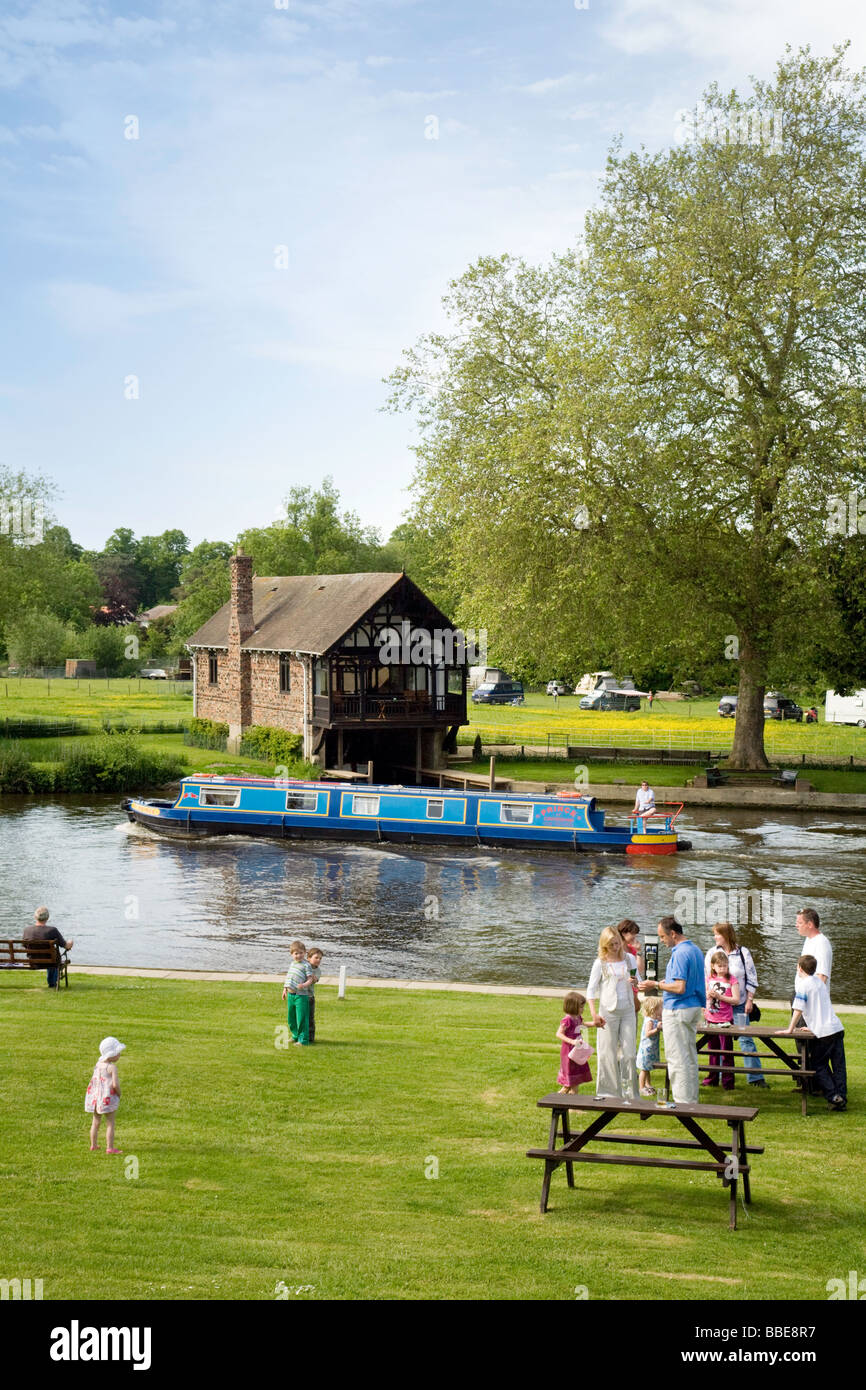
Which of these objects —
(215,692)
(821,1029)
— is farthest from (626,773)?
(821,1029)

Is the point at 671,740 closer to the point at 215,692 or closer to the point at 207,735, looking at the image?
the point at 215,692

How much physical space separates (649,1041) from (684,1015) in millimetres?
1629

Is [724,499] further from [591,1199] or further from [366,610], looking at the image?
[591,1199]

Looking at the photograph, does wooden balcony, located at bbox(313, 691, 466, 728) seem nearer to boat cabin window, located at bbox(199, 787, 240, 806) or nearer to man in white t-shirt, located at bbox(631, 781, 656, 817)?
boat cabin window, located at bbox(199, 787, 240, 806)

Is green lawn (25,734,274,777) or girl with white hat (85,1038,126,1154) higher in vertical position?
green lawn (25,734,274,777)

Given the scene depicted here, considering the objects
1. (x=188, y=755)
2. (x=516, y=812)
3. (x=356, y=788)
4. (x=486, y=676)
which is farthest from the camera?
(x=486, y=676)

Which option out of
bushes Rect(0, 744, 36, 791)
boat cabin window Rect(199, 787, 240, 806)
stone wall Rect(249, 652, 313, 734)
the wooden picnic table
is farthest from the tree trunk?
the wooden picnic table

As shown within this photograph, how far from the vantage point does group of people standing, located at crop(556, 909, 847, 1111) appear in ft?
42.3

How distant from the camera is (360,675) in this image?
184ft

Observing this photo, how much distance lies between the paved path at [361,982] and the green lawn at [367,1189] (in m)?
6.22

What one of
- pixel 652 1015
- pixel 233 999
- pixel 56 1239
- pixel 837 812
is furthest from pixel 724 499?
pixel 56 1239

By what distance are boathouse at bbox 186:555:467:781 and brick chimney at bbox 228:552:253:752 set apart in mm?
67

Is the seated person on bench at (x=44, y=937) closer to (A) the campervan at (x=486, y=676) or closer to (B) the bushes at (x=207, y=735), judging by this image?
(B) the bushes at (x=207, y=735)

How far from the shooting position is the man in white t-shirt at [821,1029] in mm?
14070
